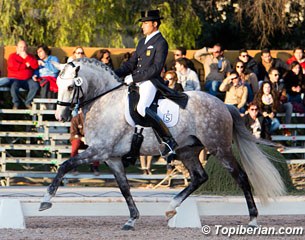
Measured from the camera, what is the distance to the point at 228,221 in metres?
12.1

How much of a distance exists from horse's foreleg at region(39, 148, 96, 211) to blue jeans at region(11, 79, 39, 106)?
7051mm

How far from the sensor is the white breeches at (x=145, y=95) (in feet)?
36.6

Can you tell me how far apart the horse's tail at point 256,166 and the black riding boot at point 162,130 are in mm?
1162

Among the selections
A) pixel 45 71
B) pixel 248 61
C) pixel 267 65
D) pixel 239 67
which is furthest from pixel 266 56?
pixel 45 71

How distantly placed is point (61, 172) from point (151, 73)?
161 cm

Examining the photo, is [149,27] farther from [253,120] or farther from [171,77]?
[253,120]

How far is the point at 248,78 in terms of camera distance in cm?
1806

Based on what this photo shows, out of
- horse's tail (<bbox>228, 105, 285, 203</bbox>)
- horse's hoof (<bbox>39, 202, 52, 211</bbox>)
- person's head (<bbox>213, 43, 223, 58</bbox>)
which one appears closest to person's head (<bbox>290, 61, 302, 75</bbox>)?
person's head (<bbox>213, 43, 223, 58</bbox>)

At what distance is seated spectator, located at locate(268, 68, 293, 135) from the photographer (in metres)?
18.0

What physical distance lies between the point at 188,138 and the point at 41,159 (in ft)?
19.9

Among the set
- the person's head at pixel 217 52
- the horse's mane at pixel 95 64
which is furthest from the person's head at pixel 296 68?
the horse's mane at pixel 95 64

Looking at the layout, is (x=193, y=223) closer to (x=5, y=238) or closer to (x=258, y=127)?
(x=5, y=238)

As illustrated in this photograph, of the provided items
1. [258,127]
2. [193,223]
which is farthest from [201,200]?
[258,127]

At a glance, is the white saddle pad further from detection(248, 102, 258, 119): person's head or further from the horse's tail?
detection(248, 102, 258, 119): person's head
